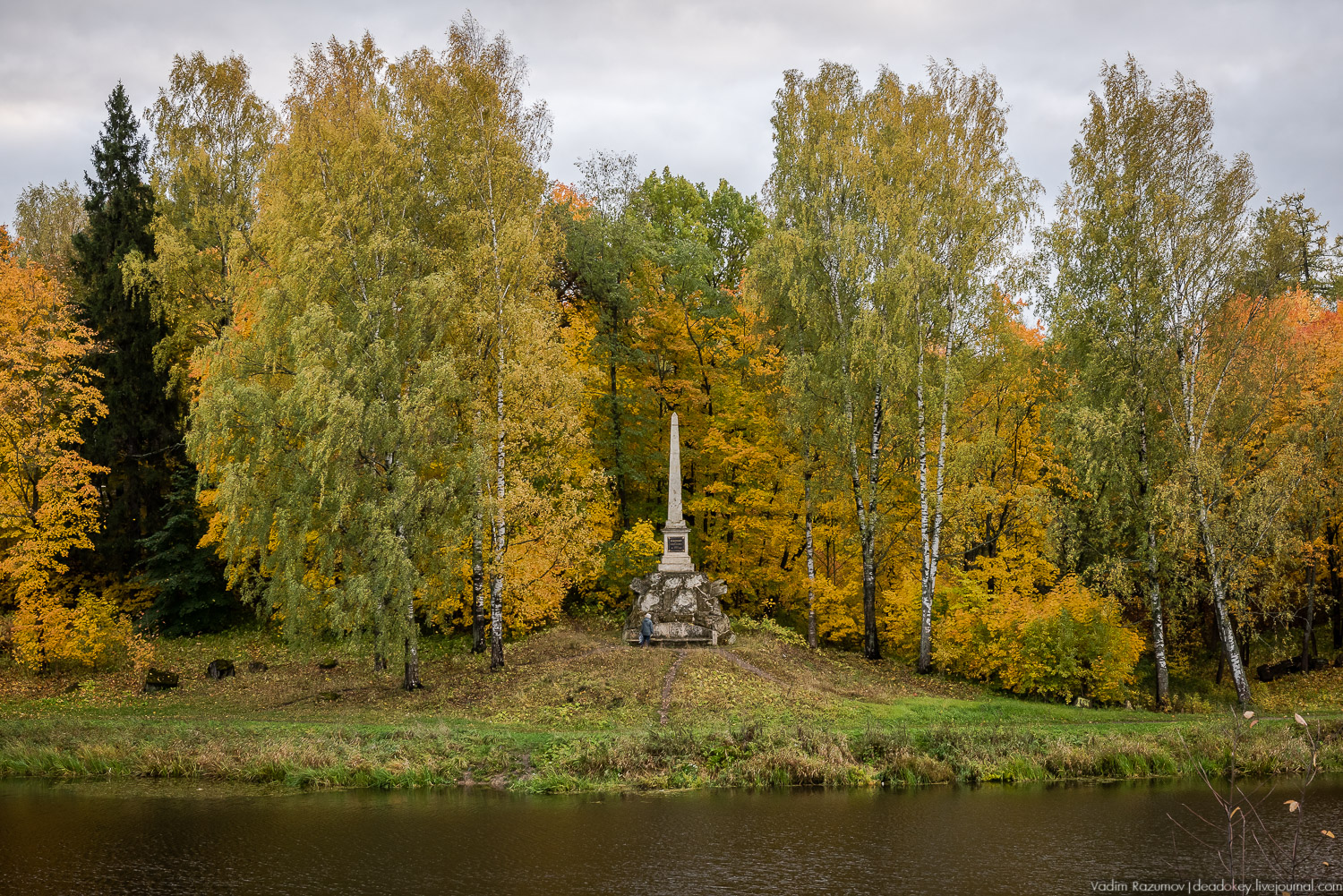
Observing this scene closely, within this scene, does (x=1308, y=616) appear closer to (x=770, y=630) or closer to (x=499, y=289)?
(x=770, y=630)

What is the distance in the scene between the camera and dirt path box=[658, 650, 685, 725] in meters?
19.8

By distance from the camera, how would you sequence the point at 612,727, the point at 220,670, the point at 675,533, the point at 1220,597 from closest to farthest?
the point at 612,727
the point at 1220,597
the point at 220,670
the point at 675,533

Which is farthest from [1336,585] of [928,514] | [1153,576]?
[928,514]

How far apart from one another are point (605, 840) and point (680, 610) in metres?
12.7

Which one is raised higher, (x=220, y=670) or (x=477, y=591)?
(x=477, y=591)

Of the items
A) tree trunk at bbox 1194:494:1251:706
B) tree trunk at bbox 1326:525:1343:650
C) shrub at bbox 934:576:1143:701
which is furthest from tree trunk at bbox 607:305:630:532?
tree trunk at bbox 1326:525:1343:650

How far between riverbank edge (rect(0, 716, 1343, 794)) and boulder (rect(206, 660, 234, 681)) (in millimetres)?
5635

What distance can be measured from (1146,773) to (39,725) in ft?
70.2

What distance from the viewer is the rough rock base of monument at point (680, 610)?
24.9 metres

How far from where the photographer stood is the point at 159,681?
75.7 feet

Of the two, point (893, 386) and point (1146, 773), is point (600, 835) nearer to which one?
point (1146, 773)

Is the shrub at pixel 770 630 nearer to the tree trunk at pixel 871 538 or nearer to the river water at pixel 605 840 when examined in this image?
the tree trunk at pixel 871 538

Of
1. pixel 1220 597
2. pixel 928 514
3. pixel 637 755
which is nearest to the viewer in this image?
pixel 637 755

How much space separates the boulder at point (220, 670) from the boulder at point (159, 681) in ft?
3.20
